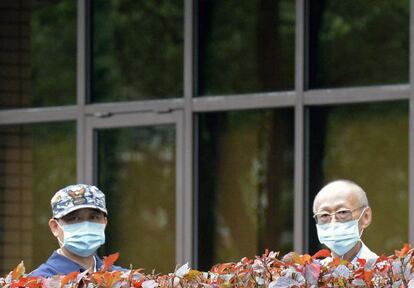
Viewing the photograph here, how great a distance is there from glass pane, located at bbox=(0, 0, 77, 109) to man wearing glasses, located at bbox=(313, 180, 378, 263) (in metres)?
4.89

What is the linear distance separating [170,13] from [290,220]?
76.4 inches

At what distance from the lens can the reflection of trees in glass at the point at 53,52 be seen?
11.1 metres

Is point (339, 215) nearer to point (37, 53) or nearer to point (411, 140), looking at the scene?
point (411, 140)

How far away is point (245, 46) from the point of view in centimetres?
990

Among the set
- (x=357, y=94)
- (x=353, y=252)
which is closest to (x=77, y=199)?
(x=353, y=252)

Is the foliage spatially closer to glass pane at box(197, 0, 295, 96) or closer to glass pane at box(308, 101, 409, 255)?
glass pane at box(308, 101, 409, 255)

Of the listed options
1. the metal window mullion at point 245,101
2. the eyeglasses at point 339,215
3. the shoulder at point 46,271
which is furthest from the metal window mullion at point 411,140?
the shoulder at point 46,271

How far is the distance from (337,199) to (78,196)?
122cm

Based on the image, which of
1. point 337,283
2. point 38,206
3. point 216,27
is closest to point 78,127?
point 38,206

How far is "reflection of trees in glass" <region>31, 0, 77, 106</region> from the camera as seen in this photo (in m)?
11.1

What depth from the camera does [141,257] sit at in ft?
34.9

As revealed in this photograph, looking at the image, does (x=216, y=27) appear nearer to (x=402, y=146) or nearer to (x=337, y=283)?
(x=402, y=146)

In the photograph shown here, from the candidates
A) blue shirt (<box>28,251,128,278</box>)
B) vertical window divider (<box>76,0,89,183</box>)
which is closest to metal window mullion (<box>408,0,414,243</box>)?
blue shirt (<box>28,251,128,278</box>)

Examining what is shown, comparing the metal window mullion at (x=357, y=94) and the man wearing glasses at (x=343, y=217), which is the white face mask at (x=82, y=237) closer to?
the man wearing glasses at (x=343, y=217)
